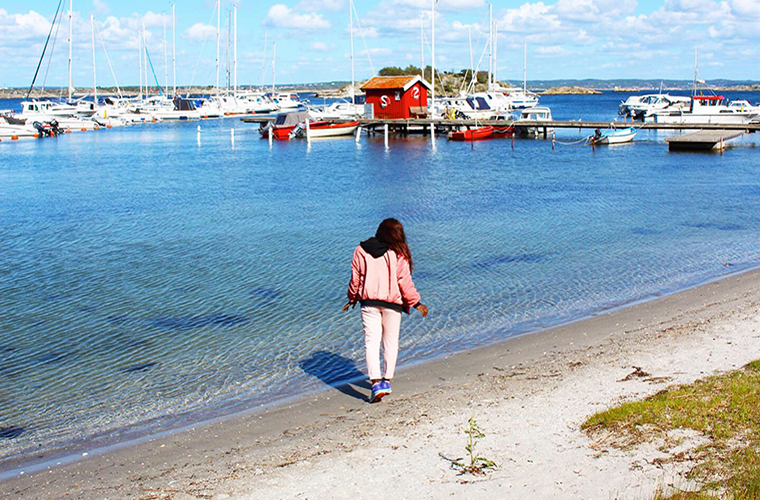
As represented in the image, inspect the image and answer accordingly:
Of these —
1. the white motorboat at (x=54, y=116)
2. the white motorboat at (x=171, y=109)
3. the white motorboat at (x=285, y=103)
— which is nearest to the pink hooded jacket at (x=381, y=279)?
the white motorboat at (x=54, y=116)

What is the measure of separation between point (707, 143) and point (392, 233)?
146ft

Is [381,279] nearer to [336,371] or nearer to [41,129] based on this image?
[336,371]

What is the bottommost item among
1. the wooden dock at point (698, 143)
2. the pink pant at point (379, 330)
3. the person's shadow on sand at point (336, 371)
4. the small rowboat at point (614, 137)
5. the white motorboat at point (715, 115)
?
the person's shadow on sand at point (336, 371)

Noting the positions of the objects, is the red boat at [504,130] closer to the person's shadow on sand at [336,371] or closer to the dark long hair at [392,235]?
the person's shadow on sand at [336,371]

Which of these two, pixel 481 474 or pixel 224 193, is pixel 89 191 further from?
pixel 481 474

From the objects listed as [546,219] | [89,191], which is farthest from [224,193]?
[546,219]

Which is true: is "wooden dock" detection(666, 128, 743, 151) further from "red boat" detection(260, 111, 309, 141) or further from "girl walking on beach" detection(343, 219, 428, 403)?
"girl walking on beach" detection(343, 219, 428, 403)

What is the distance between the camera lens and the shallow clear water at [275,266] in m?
10.0

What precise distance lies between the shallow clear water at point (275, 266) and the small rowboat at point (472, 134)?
16462mm

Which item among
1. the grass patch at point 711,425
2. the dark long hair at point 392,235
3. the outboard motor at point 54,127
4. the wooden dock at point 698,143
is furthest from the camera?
the outboard motor at point 54,127

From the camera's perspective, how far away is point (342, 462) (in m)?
6.71

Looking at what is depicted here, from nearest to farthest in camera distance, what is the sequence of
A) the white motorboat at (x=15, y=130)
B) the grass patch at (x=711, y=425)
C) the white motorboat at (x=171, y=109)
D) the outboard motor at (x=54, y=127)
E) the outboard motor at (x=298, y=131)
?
the grass patch at (x=711, y=425)
the outboard motor at (x=298, y=131)
the white motorboat at (x=15, y=130)
the outboard motor at (x=54, y=127)
the white motorboat at (x=171, y=109)

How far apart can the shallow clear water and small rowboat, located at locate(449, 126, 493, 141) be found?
54.0 ft

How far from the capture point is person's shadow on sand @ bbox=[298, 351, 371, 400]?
9289 mm
